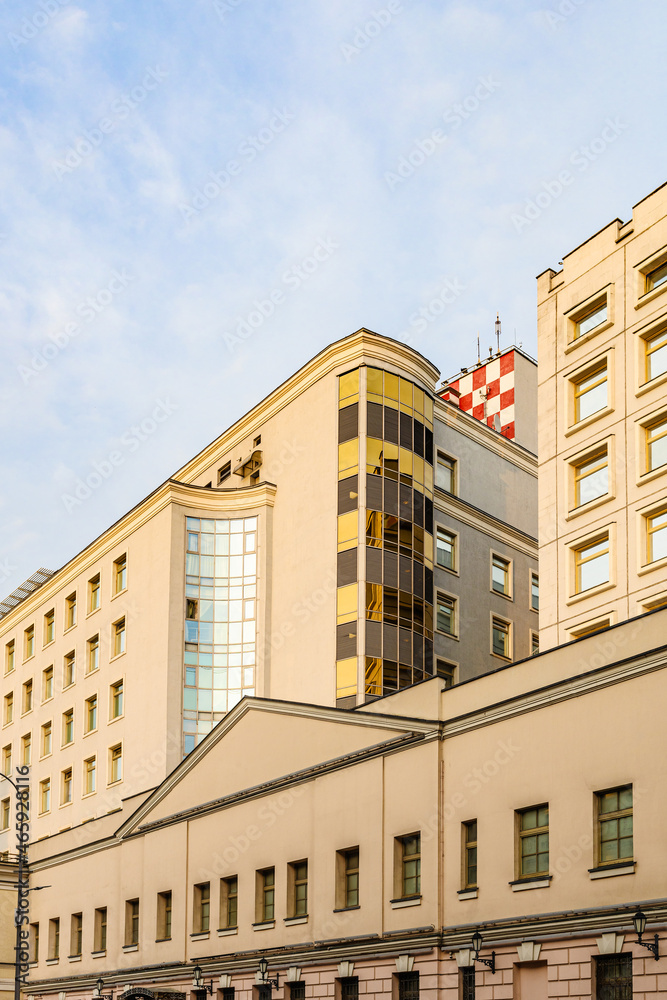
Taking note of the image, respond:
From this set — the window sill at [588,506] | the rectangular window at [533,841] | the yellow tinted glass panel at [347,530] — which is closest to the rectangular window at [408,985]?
the rectangular window at [533,841]

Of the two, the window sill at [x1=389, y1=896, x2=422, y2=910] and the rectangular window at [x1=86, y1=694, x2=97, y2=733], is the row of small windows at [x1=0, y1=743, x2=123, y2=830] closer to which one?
the rectangular window at [x1=86, y1=694, x2=97, y2=733]

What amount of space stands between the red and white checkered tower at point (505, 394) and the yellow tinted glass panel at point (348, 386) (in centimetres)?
1485

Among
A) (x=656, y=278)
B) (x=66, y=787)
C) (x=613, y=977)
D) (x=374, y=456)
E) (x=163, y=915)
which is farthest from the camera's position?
(x=66, y=787)

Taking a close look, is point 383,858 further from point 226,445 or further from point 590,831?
point 226,445

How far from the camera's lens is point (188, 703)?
54.1 meters

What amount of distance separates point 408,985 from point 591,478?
16.9 m

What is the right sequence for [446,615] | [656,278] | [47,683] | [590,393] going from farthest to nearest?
[47,683] → [446,615] → [590,393] → [656,278]

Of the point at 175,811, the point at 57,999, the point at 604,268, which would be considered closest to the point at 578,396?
the point at 604,268

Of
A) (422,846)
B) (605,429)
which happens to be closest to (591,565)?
(605,429)

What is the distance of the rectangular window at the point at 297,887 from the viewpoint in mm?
38312

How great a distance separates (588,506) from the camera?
4122 cm

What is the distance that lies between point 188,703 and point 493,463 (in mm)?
18173

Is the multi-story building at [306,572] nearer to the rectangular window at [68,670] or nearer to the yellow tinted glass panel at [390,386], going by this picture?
the yellow tinted glass panel at [390,386]

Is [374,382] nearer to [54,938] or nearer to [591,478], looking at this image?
[591,478]
